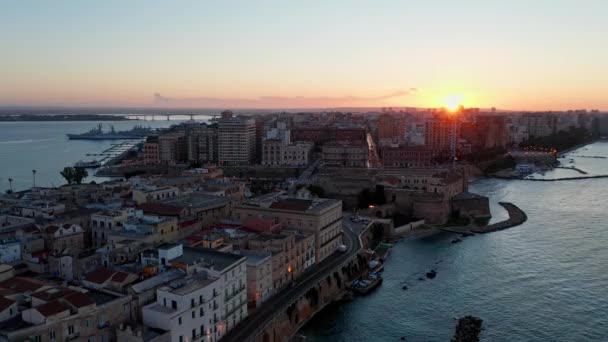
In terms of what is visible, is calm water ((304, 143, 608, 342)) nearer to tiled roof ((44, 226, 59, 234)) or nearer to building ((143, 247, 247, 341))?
building ((143, 247, 247, 341))

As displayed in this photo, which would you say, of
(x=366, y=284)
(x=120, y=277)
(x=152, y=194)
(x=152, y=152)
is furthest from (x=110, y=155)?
(x=120, y=277)

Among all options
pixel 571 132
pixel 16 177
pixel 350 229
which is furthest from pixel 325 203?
pixel 571 132

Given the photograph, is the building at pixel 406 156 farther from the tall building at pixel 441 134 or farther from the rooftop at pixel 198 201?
the rooftop at pixel 198 201

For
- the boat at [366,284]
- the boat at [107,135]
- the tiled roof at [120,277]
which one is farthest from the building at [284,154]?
the boat at [107,135]

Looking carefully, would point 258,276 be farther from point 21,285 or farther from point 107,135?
point 107,135

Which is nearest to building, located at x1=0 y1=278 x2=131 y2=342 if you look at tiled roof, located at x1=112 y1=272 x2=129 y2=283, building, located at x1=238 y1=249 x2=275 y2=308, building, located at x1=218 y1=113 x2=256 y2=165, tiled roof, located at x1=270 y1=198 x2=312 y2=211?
tiled roof, located at x1=112 y1=272 x2=129 y2=283

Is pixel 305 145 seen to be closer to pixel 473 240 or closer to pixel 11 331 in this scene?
pixel 473 240
